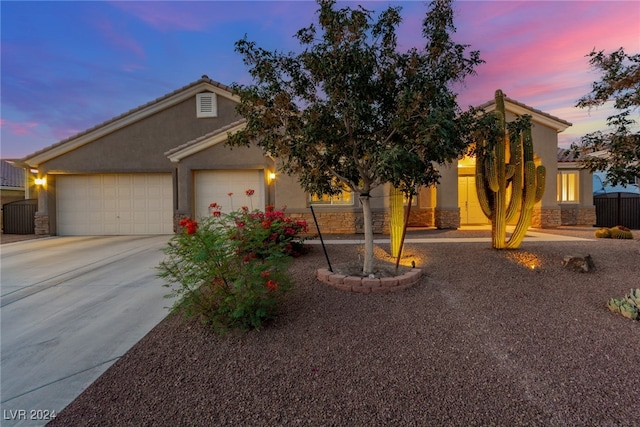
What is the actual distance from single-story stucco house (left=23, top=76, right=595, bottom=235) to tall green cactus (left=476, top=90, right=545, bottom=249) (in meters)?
4.40

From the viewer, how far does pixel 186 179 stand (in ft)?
38.3

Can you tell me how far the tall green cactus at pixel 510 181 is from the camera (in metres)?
6.63

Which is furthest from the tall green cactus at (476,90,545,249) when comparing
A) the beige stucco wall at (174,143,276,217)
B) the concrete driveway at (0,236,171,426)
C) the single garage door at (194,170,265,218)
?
the single garage door at (194,170,265,218)

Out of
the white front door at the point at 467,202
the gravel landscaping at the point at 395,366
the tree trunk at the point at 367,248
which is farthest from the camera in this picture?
the white front door at the point at 467,202

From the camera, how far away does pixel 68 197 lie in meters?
12.7

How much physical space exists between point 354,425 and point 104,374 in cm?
247

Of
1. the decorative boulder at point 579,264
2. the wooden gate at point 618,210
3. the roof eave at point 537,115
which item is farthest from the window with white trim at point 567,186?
the decorative boulder at point 579,264

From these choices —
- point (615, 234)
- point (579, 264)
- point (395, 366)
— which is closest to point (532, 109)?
point (615, 234)

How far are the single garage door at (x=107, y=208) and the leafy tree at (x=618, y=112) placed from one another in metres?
13.6

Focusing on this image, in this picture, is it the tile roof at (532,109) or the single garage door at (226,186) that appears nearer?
the tile roof at (532,109)

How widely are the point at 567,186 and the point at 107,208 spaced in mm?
19418

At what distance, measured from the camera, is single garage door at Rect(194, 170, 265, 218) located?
1205cm

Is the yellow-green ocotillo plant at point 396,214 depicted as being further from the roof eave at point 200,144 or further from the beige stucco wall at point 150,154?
the roof eave at point 200,144

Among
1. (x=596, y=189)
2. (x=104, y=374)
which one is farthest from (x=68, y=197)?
(x=596, y=189)
